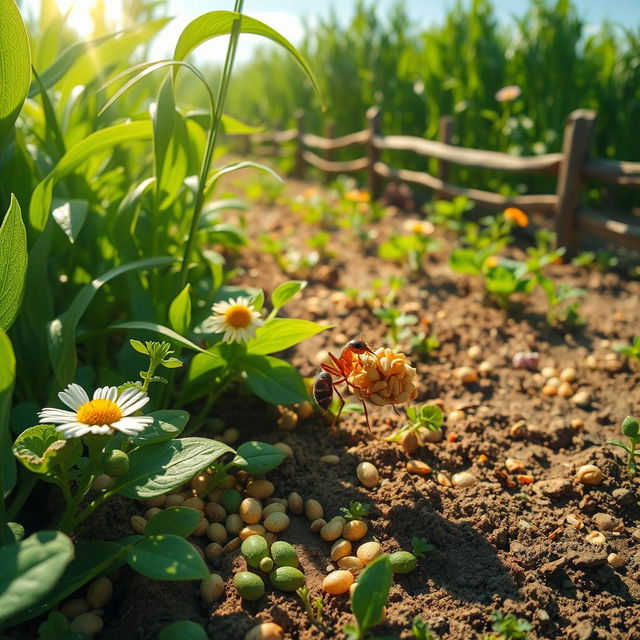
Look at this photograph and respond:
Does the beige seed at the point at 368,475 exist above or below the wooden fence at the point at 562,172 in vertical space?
below

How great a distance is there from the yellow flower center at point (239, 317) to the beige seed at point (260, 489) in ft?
1.26

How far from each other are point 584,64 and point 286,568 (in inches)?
171

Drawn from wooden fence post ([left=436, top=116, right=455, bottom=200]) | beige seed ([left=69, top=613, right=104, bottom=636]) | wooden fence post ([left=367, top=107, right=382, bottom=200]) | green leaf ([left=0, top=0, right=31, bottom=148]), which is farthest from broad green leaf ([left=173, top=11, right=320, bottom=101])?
wooden fence post ([left=367, top=107, right=382, bottom=200])

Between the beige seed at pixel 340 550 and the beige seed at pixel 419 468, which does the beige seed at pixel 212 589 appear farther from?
the beige seed at pixel 419 468

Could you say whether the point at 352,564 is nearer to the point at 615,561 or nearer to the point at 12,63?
the point at 615,561

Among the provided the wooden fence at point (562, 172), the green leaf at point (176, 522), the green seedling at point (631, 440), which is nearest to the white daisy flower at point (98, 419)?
the green leaf at point (176, 522)

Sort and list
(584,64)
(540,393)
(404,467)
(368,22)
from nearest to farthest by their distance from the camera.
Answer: (404,467)
(540,393)
(584,64)
(368,22)

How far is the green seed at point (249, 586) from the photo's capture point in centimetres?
119

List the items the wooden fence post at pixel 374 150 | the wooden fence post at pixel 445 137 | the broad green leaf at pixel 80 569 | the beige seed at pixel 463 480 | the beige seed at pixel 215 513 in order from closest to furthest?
the broad green leaf at pixel 80 569
the beige seed at pixel 215 513
the beige seed at pixel 463 480
the wooden fence post at pixel 445 137
the wooden fence post at pixel 374 150

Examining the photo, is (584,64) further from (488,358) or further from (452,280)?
(488,358)

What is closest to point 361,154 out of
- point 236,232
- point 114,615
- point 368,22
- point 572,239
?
point 368,22

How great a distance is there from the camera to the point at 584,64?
4.35m

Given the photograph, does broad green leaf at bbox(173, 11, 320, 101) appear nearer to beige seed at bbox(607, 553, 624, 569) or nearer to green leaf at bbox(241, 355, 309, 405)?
green leaf at bbox(241, 355, 309, 405)

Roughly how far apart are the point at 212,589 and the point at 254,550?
4.4 inches
